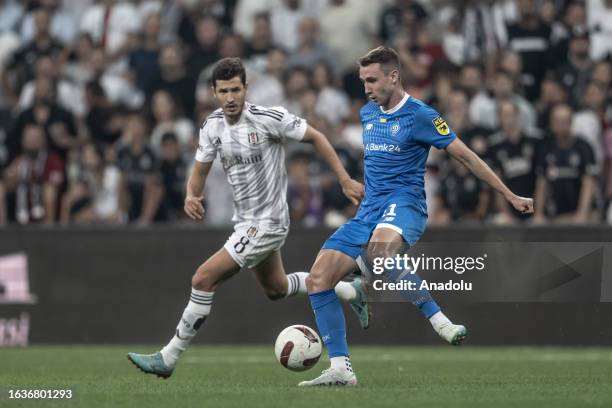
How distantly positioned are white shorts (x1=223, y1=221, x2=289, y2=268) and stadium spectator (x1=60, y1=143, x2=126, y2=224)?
21.7ft

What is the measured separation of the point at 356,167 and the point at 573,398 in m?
7.81

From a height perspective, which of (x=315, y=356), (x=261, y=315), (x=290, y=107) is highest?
(x=290, y=107)

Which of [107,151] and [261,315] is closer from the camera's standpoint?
[261,315]

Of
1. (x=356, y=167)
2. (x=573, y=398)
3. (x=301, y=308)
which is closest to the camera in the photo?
(x=573, y=398)

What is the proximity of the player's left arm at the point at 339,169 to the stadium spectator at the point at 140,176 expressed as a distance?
21.3ft

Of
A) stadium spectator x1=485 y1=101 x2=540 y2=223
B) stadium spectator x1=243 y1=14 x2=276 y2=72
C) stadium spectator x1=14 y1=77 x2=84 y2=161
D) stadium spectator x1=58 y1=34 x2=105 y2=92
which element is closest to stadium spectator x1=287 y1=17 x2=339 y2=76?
stadium spectator x1=243 y1=14 x2=276 y2=72

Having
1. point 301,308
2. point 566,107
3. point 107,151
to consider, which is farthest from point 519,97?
point 107,151

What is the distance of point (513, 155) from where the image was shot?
49.0 feet

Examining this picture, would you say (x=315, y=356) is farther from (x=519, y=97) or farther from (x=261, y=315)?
(x=519, y=97)

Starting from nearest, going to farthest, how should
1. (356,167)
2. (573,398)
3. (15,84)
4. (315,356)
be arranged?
(573,398), (315,356), (356,167), (15,84)

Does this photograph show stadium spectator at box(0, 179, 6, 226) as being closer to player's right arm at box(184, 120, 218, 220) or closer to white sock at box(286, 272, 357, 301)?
white sock at box(286, 272, 357, 301)

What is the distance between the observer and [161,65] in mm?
17891

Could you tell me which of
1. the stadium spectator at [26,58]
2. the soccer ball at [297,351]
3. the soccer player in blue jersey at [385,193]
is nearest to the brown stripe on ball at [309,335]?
the soccer ball at [297,351]

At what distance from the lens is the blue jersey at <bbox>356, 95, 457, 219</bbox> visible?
9.30m
